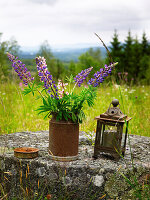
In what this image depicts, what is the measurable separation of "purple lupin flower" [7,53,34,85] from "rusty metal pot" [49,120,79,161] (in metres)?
0.50

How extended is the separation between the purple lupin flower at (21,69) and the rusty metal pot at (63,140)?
1.64ft

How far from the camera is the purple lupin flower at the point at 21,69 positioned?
256cm

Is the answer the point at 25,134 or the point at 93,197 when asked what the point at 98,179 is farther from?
the point at 25,134

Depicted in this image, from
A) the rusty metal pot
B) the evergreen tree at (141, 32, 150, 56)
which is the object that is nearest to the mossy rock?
the rusty metal pot

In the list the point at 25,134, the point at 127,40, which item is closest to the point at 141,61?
the point at 127,40

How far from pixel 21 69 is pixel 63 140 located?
0.81 metres

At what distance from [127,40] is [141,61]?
3753mm

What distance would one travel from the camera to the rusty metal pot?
257 cm

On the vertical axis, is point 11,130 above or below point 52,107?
below

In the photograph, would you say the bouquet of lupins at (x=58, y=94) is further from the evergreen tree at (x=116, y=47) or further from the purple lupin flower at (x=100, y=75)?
the evergreen tree at (x=116, y=47)

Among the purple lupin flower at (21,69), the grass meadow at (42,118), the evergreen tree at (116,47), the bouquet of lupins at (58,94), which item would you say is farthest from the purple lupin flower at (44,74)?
the evergreen tree at (116,47)

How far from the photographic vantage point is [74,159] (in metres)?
2.67

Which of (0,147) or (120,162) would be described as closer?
(120,162)

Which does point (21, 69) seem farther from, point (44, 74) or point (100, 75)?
point (100, 75)
